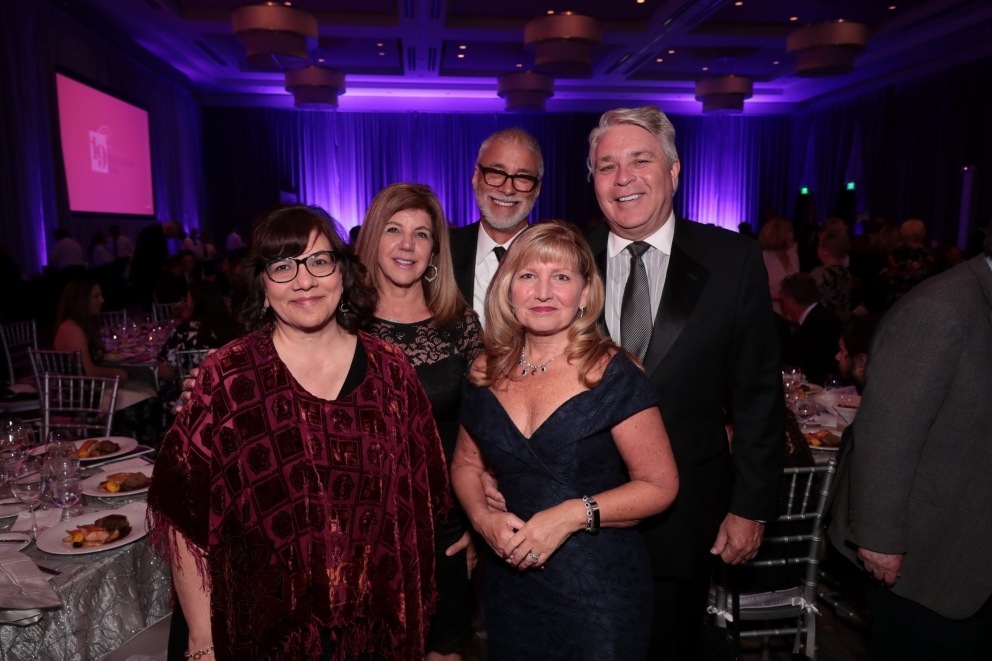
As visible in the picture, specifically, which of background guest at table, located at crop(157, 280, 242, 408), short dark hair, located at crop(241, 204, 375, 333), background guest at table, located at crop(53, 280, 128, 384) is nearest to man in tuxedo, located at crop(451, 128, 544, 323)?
short dark hair, located at crop(241, 204, 375, 333)

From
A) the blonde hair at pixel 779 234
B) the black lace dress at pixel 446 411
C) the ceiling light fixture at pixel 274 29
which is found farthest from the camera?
the ceiling light fixture at pixel 274 29

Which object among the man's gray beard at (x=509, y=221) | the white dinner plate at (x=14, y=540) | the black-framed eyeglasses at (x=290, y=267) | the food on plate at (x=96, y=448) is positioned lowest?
the white dinner plate at (x=14, y=540)

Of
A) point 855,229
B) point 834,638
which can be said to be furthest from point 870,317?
point 855,229

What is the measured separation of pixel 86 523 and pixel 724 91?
514 inches

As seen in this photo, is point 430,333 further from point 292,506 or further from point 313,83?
point 313,83

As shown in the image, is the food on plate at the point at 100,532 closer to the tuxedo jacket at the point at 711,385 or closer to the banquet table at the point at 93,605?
the banquet table at the point at 93,605

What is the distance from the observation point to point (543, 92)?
41.0ft

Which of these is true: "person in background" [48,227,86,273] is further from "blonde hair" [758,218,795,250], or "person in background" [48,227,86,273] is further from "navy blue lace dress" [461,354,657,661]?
"navy blue lace dress" [461,354,657,661]

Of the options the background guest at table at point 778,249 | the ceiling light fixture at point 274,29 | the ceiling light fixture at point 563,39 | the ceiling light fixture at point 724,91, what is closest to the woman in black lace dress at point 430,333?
the background guest at table at point 778,249

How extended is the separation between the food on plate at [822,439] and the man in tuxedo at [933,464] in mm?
1350

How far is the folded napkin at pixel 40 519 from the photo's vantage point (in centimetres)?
228

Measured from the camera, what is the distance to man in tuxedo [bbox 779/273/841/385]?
4449mm

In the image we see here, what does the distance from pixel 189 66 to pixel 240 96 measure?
8.43ft

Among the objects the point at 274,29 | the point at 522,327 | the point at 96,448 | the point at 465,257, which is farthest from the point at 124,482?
the point at 274,29
